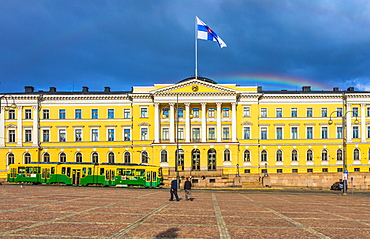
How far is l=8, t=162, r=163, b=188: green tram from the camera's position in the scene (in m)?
51.6

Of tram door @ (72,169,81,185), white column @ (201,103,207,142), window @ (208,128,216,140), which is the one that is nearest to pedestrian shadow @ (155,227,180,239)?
tram door @ (72,169,81,185)

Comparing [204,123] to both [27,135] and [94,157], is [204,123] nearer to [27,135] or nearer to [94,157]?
[94,157]

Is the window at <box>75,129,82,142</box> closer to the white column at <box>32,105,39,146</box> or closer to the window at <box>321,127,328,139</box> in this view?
the white column at <box>32,105,39,146</box>

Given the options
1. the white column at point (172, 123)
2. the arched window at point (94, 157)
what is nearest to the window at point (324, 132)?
the white column at point (172, 123)

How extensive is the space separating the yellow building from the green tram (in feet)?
50.2

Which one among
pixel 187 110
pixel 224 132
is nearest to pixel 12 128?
pixel 187 110

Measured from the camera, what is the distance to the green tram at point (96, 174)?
5159cm

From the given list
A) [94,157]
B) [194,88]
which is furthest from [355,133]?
[94,157]

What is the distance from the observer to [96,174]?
51.7m

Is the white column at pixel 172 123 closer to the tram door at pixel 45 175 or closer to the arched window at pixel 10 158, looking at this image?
the tram door at pixel 45 175

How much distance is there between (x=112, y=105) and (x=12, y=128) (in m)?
19.5

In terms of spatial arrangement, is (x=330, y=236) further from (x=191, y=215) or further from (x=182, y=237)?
(x=191, y=215)

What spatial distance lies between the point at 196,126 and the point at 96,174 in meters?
23.7

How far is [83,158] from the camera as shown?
7006 centimetres
